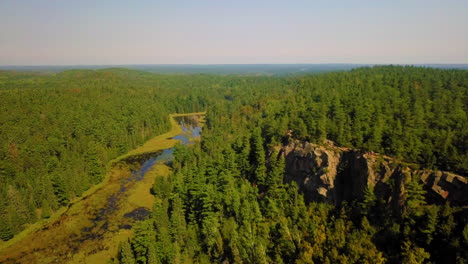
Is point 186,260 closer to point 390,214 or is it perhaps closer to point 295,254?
point 295,254

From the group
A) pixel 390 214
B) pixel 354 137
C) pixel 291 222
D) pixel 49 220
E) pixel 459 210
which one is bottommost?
pixel 49 220

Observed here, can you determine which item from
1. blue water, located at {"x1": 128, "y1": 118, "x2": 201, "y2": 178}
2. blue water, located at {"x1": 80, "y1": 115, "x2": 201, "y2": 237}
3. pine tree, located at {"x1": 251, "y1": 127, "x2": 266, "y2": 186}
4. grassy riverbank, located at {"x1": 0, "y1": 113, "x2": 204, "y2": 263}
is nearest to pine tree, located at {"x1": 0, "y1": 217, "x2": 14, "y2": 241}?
grassy riverbank, located at {"x1": 0, "y1": 113, "x2": 204, "y2": 263}

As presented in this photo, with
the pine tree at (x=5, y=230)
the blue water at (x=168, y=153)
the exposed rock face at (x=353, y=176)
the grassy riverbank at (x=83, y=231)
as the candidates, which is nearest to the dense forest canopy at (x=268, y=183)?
the pine tree at (x=5, y=230)

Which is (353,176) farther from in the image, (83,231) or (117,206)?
(83,231)

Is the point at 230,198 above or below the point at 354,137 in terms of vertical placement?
below

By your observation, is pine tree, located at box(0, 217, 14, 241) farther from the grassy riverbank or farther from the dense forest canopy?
the grassy riverbank

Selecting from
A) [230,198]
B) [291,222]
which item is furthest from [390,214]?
[230,198]

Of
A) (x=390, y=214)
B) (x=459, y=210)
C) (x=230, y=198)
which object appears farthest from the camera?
(x=230, y=198)
